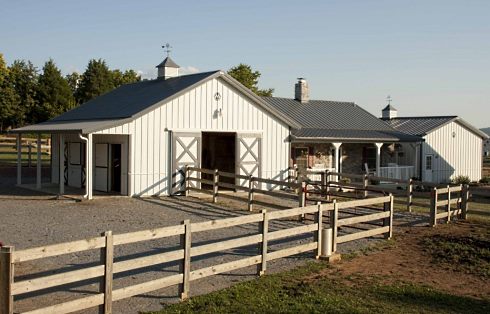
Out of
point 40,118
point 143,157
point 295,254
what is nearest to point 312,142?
point 143,157

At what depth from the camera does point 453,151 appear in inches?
1328

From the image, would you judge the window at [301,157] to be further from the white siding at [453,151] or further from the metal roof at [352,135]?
the white siding at [453,151]

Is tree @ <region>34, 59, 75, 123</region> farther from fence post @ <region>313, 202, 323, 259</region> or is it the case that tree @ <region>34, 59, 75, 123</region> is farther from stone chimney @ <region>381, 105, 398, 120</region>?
fence post @ <region>313, 202, 323, 259</region>

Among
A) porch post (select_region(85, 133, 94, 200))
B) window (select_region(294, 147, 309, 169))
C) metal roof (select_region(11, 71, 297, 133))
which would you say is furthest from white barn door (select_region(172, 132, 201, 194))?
window (select_region(294, 147, 309, 169))

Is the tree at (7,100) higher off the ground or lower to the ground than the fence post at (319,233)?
higher

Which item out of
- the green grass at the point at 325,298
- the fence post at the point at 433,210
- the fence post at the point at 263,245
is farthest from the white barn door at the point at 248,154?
the green grass at the point at 325,298

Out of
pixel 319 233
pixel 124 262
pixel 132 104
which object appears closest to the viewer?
pixel 124 262

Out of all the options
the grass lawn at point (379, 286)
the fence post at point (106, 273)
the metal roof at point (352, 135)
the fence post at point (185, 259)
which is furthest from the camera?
the metal roof at point (352, 135)

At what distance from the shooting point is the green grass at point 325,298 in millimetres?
7645

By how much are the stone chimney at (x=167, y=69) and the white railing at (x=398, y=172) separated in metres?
11.0

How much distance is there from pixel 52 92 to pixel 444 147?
43.3 metres

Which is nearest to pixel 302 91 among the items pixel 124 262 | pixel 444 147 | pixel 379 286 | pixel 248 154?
pixel 444 147

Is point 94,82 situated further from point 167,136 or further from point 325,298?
point 325,298

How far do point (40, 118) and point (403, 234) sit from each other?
53.9 m
